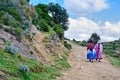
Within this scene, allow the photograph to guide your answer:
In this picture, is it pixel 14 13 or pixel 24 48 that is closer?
pixel 24 48

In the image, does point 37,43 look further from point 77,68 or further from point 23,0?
point 23,0

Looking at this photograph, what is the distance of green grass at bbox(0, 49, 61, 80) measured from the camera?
1617 centimetres

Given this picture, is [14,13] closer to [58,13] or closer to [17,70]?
[17,70]

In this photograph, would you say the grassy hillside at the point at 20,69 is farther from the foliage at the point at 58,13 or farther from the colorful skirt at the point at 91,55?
the foliage at the point at 58,13

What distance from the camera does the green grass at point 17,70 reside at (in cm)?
1617

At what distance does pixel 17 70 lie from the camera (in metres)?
16.8

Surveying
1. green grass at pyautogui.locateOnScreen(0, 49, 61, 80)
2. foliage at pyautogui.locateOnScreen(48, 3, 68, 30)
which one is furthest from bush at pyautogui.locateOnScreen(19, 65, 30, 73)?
foliage at pyautogui.locateOnScreen(48, 3, 68, 30)

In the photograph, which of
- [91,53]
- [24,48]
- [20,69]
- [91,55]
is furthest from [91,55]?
[20,69]

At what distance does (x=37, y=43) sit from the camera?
90.7 feet

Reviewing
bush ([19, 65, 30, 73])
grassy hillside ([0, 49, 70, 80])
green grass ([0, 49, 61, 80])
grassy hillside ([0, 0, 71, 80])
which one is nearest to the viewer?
grassy hillside ([0, 49, 70, 80])

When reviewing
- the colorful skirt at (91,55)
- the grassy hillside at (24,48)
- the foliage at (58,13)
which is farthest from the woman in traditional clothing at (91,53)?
the foliage at (58,13)

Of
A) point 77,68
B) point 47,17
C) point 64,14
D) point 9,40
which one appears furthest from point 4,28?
point 64,14

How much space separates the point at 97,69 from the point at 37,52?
12.9 feet

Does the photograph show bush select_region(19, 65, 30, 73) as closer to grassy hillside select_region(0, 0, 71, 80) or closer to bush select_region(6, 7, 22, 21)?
grassy hillside select_region(0, 0, 71, 80)
